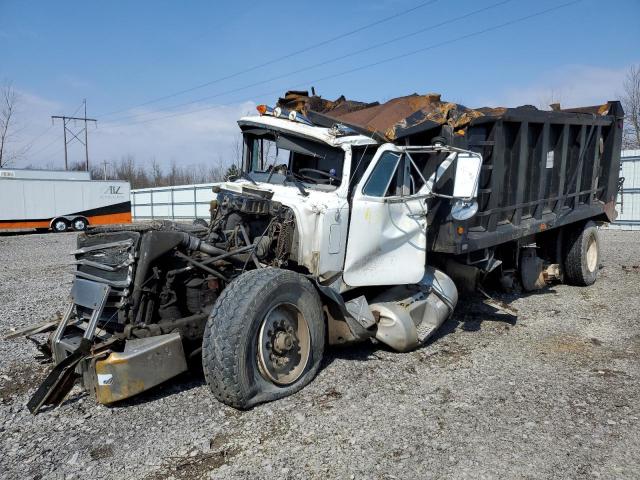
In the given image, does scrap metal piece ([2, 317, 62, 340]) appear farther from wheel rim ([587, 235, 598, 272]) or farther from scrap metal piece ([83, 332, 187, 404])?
wheel rim ([587, 235, 598, 272])

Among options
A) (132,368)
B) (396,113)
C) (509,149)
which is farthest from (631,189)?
(132,368)

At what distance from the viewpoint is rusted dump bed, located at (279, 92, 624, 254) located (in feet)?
18.4

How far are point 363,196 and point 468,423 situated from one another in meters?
2.31

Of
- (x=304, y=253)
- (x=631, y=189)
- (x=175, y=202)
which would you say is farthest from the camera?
(x=175, y=202)

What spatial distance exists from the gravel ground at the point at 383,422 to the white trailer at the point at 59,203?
25062 millimetres

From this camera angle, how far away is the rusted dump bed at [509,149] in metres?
5.61

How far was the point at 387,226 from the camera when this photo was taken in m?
5.27

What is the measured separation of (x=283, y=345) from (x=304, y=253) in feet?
3.03

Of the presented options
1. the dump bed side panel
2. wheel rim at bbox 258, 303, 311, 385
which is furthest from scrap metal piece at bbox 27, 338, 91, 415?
the dump bed side panel

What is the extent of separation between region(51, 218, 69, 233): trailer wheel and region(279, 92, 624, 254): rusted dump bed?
26.7m

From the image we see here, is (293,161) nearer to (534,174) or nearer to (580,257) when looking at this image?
(534,174)

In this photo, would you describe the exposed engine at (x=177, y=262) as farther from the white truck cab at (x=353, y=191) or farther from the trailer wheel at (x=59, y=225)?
the trailer wheel at (x=59, y=225)

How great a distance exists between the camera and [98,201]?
99.0ft

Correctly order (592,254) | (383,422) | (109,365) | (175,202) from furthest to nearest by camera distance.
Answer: (175,202), (592,254), (383,422), (109,365)
